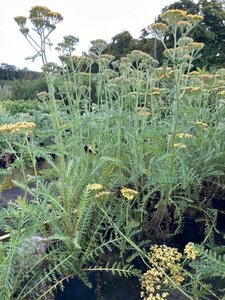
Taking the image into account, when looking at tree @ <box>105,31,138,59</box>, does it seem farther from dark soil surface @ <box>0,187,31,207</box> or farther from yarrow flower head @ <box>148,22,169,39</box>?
yarrow flower head @ <box>148,22,169,39</box>

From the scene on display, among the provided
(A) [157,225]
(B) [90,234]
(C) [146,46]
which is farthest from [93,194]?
(C) [146,46]

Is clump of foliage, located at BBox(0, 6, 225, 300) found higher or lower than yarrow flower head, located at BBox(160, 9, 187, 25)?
lower

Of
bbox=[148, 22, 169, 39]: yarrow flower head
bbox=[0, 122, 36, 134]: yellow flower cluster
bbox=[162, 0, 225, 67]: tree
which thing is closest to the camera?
bbox=[0, 122, 36, 134]: yellow flower cluster

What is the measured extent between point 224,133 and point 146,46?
19.0 ft

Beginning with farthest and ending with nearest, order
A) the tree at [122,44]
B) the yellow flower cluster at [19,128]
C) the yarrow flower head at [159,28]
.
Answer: the tree at [122,44] < the yarrow flower head at [159,28] < the yellow flower cluster at [19,128]

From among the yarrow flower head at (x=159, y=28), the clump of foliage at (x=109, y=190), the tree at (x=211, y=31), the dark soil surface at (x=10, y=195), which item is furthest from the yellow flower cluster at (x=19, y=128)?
the tree at (x=211, y=31)

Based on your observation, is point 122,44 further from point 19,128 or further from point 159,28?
point 19,128

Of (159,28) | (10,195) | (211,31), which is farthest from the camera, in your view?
(211,31)

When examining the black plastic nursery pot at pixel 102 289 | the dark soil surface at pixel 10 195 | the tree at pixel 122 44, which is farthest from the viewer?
the tree at pixel 122 44

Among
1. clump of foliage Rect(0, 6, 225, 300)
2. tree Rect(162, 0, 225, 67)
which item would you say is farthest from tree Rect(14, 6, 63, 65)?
tree Rect(162, 0, 225, 67)

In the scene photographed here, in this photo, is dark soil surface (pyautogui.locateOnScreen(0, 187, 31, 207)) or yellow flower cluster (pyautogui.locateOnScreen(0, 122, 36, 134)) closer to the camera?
yellow flower cluster (pyautogui.locateOnScreen(0, 122, 36, 134))

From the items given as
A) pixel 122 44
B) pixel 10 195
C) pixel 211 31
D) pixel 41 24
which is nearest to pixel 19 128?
pixel 41 24

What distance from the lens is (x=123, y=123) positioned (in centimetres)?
219

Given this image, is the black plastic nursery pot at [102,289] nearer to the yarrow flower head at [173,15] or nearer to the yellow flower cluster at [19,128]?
the yellow flower cluster at [19,128]
